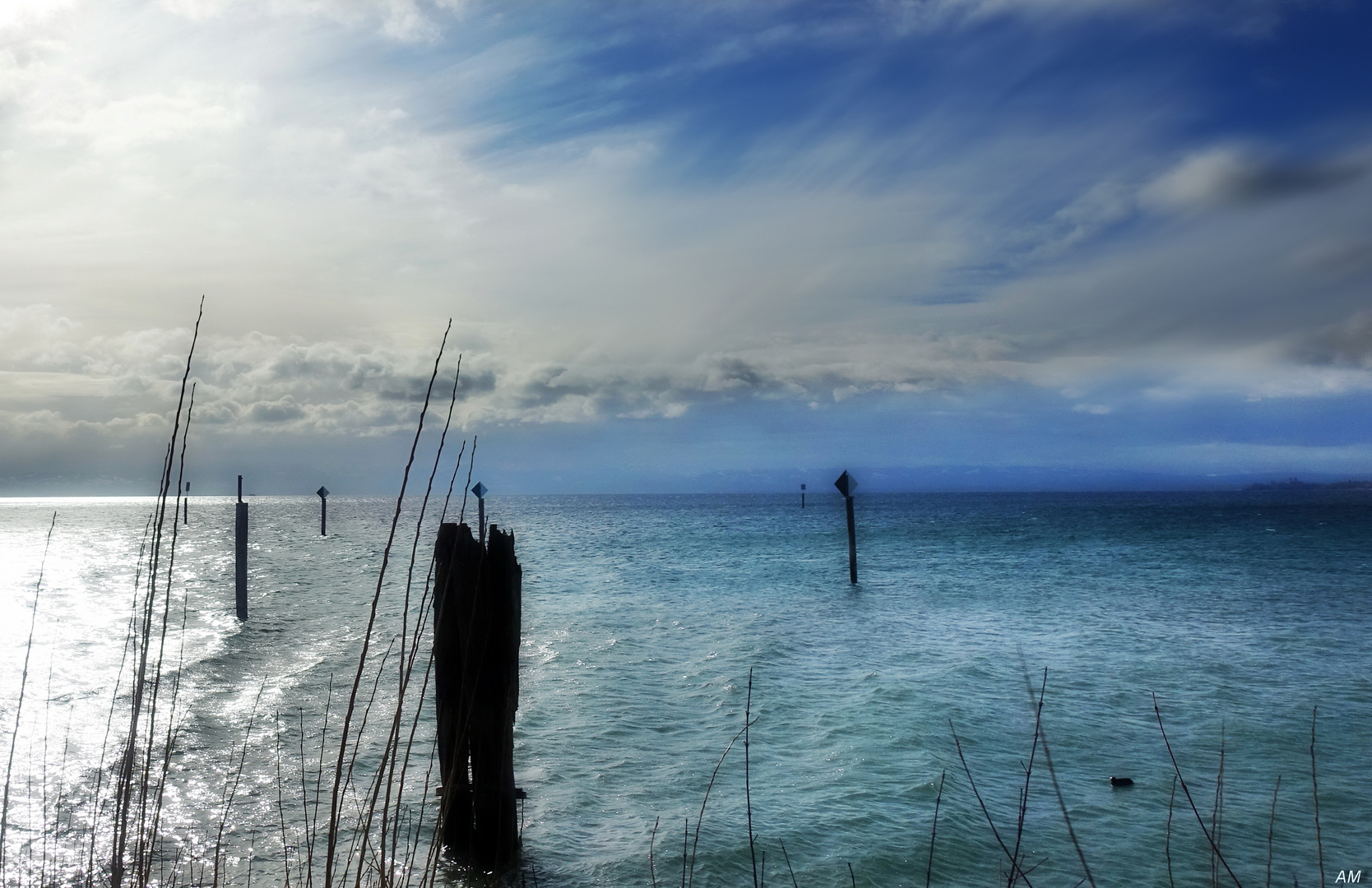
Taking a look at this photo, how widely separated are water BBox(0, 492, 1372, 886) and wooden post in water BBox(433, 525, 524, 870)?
557 mm

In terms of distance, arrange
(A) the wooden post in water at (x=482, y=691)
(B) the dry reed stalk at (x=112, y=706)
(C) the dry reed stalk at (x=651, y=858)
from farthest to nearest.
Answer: (A) the wooden post in water at (x=482, y=691) → (C) the dry reed stalk at (x=651, y=858) → (B) the dry reed stalk at (x=112, y=706)

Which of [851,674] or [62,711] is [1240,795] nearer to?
A: [851,674]

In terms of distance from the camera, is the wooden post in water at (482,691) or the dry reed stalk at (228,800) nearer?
the dry reed stalk at (228,800)

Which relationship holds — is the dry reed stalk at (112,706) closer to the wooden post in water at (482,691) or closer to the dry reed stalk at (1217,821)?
the wooden post in water at (482,691)

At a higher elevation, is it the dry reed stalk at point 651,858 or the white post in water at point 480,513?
the white post in water at point 480,513

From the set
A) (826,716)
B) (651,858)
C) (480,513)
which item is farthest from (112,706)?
(480,513)

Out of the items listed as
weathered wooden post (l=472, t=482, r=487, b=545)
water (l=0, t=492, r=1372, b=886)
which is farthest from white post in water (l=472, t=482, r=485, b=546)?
water (l=0, t=492, r=1372, b=886)

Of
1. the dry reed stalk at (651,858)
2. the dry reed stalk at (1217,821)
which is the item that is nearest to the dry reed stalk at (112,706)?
the dry reed stalk at (651,858)

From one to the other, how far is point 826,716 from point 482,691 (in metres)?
5.38

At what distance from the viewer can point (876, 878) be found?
5.79m

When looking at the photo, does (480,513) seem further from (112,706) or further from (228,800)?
(112,706)

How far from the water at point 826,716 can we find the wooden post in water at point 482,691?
0.56m

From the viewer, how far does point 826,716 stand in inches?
376

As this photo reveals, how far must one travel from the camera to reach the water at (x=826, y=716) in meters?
6.17
